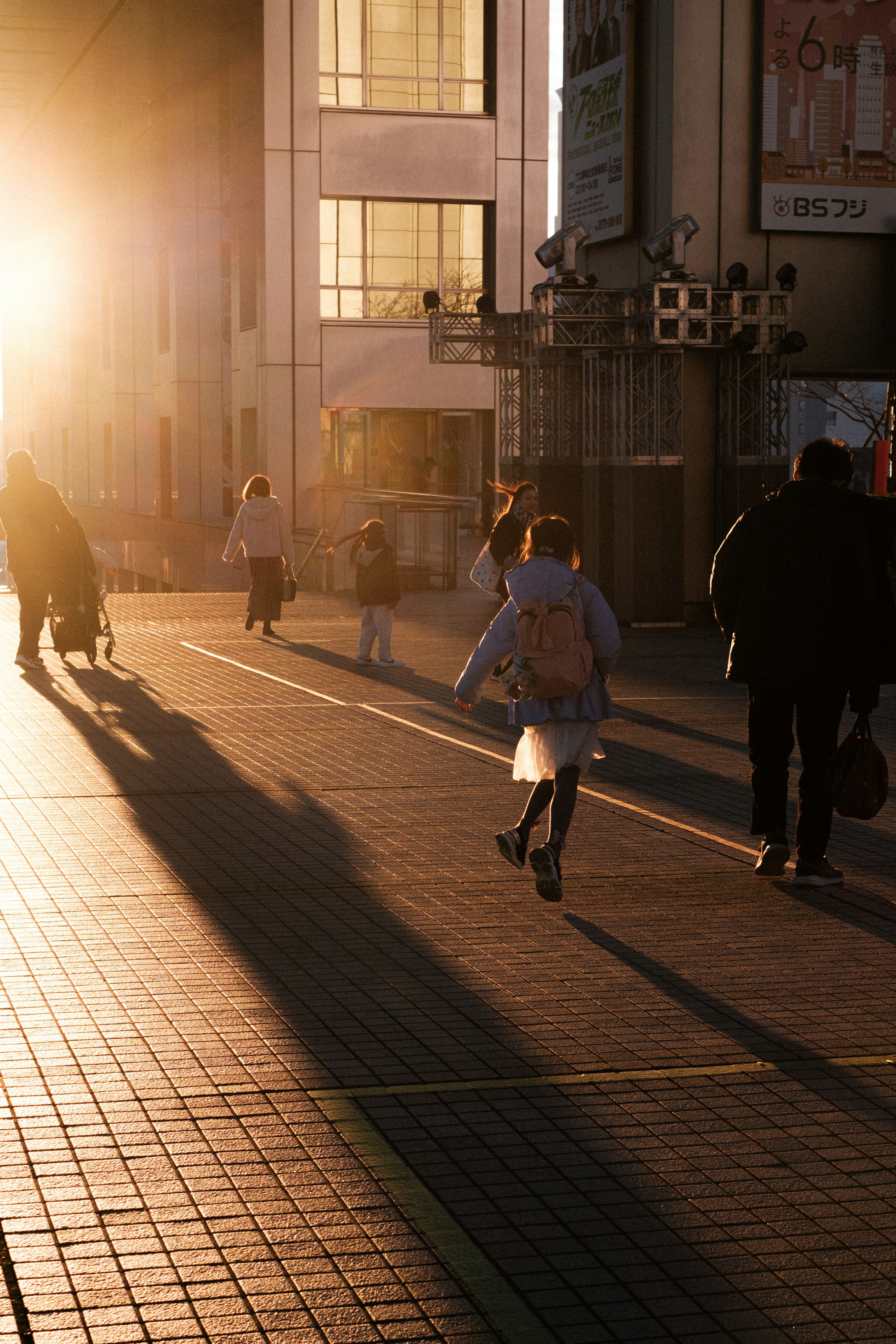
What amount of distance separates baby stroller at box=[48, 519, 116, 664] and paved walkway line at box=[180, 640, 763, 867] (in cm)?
134

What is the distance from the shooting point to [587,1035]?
5.41 m

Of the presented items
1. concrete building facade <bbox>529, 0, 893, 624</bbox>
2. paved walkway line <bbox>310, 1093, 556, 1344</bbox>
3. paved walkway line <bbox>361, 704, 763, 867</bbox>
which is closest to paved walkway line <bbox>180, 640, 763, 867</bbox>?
paved walkway line <bbox>361, 704, 763, 867</bbox>

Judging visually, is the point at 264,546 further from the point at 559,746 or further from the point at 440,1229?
the point at 440,1229

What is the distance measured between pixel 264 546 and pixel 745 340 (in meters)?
5.65

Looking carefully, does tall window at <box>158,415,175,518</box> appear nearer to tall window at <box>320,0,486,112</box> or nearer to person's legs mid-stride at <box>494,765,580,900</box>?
tall window at <box>320,0,486,112</box>

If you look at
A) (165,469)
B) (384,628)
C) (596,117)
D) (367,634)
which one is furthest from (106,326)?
(384,628)

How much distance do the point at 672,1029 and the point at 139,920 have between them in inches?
88.8

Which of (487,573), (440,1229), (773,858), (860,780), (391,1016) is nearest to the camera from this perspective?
(440,1229)

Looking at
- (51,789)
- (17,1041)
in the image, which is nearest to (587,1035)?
(17,1041)

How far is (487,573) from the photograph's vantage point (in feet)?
48.4

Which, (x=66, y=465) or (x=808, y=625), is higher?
(x=66, y=465)

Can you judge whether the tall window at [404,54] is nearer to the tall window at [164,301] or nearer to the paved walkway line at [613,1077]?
the tall window at [164,301]

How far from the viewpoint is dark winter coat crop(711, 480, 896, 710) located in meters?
7.56

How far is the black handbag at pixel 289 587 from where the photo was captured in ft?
65.6
